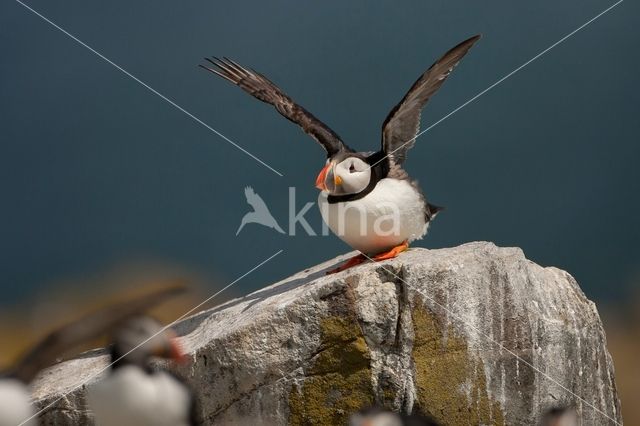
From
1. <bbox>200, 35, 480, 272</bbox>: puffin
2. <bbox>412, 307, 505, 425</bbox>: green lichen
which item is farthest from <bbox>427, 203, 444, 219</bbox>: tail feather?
<bbox>412, 307, 505, 425</bbox>: green lichen

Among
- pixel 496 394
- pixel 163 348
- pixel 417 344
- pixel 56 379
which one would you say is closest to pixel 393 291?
pixel 417 344

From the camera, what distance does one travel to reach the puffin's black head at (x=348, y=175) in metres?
8.52

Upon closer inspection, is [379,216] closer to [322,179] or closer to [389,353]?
[322,179]

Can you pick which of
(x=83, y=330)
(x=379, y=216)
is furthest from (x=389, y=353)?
(x=83, y=330)

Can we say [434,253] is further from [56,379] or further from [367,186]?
[56,379]

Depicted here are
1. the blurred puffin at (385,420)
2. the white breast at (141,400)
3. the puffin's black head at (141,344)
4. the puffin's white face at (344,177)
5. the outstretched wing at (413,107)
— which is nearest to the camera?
the blurred puffin at (385,420)

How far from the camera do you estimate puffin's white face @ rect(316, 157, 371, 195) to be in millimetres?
8516

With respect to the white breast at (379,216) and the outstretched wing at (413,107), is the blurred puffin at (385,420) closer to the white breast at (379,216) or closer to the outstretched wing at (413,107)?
the white breast at (379,216)

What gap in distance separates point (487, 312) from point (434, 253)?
0.62 metres

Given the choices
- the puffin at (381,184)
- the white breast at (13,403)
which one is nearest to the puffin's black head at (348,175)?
the puffin at (381,184)

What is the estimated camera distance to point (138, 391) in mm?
7332

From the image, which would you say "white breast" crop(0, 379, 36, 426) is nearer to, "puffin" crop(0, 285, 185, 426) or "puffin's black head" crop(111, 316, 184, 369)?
"puffin" crop(0, 285, 185, 426)

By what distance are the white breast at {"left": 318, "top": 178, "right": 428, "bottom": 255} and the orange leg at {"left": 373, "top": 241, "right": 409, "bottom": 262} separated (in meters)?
0.03

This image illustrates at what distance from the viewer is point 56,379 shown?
29.3 feet
